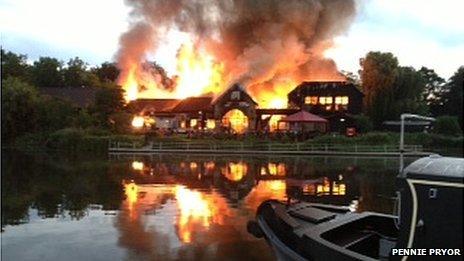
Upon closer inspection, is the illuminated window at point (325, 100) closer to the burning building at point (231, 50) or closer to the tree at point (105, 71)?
the burning building at point (231, 50)

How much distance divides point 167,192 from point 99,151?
28.1m

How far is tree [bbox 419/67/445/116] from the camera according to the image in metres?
86.4

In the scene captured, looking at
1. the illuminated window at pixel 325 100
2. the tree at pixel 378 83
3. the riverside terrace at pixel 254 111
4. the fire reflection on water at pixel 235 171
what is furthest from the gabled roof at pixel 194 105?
the fire reflection on water at pixel 235 171

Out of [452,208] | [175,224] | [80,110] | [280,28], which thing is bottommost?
[175,224]

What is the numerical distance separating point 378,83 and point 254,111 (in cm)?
1706

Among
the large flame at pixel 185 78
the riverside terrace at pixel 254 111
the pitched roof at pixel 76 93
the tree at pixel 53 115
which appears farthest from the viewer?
the large flame at pixel 185 78

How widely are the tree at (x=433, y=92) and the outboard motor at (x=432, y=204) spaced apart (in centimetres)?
8220

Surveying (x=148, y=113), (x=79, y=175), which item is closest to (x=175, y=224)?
(x=79, y=175)

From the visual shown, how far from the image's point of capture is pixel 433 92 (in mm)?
95250

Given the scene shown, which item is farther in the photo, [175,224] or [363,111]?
[363,111]

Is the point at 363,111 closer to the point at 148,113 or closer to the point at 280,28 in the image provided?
the point at 280,28

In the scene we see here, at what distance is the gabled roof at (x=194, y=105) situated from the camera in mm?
72125

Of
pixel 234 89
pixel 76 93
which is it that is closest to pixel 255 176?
pixel 234 89

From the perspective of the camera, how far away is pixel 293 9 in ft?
251
